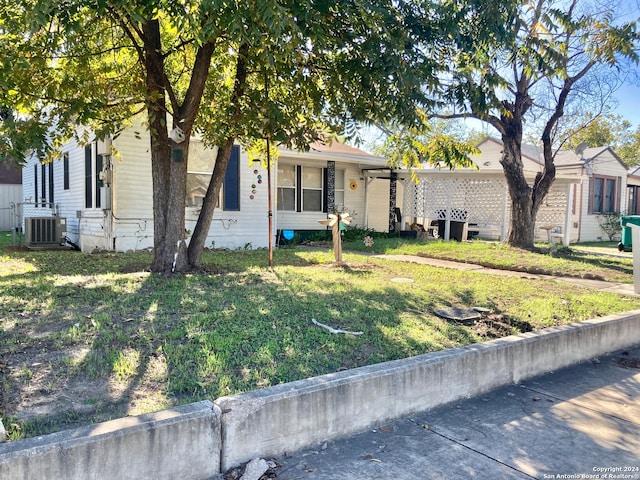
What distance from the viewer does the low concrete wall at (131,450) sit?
7.62 ft

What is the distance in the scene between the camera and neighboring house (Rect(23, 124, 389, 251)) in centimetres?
1092

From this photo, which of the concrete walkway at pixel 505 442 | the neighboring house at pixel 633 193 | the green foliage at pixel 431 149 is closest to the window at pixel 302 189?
the green foliage at pixel 431 149

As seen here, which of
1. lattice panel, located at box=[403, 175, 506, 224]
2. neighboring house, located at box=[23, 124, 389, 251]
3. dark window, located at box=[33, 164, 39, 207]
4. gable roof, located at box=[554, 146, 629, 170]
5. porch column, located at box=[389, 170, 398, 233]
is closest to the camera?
neighboring house, located at box=[23, 124, 389, 251]

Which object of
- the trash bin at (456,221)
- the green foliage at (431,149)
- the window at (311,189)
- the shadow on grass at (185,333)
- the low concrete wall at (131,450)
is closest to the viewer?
the low concrete wall at (131,450)

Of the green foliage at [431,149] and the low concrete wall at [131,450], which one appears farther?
the green foliage at [431,149]

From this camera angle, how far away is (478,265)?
10.5 metres

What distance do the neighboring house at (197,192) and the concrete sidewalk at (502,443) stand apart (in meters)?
6.81

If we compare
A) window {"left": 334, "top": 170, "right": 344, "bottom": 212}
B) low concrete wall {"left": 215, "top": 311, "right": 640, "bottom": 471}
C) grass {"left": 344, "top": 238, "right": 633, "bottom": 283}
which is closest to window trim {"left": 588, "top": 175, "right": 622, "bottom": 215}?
grass {"left": 344, "top": 238, "right": 633, "bottom": 283}

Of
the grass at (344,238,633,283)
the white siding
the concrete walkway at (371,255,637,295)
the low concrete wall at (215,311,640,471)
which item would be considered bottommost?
the low concrete wall at (215,311,640,471)

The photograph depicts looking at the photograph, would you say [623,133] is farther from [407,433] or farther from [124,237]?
[407,433]

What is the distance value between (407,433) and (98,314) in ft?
10.7

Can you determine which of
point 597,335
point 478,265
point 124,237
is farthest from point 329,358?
point 124,237

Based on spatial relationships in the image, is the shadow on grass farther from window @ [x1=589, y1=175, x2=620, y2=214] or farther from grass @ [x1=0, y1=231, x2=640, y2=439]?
window @ [x1=589, y1=175, x2=620, y2=214]

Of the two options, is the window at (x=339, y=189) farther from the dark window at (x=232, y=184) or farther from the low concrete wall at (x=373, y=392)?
the low concrete wall at (x=373, y=392)
